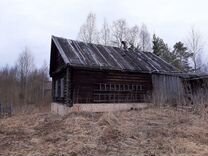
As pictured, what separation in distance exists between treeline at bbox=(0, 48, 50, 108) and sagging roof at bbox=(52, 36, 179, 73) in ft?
67.2

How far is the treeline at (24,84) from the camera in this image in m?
40.2

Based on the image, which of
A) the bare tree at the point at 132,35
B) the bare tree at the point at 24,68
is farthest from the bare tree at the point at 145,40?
the bare tree at the point at 24,68

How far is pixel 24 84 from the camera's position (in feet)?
152

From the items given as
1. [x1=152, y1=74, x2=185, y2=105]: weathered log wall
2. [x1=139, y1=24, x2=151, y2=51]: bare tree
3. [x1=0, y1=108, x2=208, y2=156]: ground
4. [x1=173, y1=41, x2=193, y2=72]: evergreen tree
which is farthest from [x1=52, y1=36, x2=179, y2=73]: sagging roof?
[x1=173, y1=41, x2=193, y2=72]: evergreen tree

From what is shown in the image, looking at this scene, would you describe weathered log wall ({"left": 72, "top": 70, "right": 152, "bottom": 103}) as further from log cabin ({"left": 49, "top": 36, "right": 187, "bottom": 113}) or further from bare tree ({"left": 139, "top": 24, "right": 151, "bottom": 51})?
bare tree ({"left": 139, "top": 24, "right": 151, "bottom": 51})

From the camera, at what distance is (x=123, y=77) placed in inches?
701

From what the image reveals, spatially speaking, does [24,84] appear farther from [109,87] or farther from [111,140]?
[111,140]

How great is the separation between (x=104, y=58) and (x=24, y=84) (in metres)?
31.9

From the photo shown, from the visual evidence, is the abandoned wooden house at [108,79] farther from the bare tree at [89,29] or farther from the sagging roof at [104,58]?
the bare tree at [89,29]

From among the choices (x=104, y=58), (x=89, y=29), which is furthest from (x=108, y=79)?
(x=89, y=29)

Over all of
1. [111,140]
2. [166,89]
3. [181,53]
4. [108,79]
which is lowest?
[111,140]

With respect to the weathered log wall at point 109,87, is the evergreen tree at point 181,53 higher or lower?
higher

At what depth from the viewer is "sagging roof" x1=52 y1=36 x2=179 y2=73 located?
16422 millimetres

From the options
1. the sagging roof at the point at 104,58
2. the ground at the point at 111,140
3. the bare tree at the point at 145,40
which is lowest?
the ground at the point at 111,140
